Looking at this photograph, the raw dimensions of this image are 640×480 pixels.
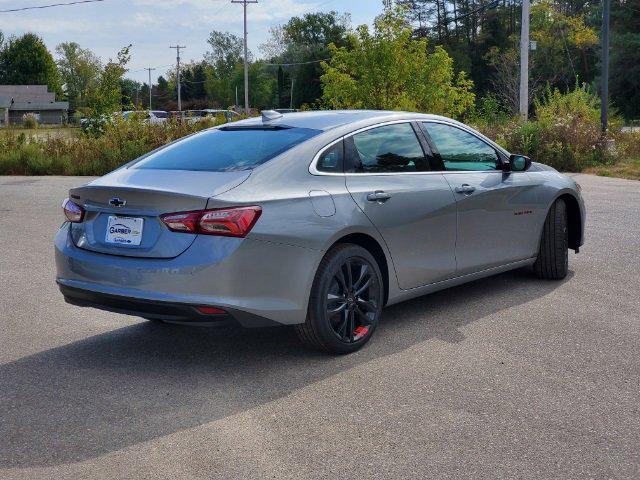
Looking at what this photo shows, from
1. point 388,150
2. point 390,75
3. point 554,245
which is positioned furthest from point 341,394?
point 390,75

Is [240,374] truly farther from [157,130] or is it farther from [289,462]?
[157,130]

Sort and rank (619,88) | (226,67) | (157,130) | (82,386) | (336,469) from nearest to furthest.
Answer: (336,469) → (82,386) → (157,130) → (619,88) → (226,67)

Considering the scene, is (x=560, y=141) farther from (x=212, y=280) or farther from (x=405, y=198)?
(x=212, y=280)

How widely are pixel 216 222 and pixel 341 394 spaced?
1.21 metres

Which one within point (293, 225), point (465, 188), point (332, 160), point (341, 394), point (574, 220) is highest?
point (332, 160)

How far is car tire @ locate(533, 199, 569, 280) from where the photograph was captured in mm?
7531

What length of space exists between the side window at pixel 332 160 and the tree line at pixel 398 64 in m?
17.4

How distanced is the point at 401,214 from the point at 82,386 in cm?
240

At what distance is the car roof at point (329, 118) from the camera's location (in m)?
5.92

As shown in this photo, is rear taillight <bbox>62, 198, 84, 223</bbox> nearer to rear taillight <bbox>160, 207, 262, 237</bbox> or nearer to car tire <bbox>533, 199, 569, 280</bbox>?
rear taillight <bbox>160, 207, 262, 237</bbox>

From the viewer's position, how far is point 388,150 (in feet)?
20.0

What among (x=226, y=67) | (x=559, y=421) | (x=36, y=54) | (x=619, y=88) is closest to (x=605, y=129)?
(x=559, y=421)

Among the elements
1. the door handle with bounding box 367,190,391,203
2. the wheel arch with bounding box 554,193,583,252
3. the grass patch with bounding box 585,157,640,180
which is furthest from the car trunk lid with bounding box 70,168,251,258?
the grass patch with bounding box 585,157,640,180

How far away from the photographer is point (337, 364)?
5305 millimetres
